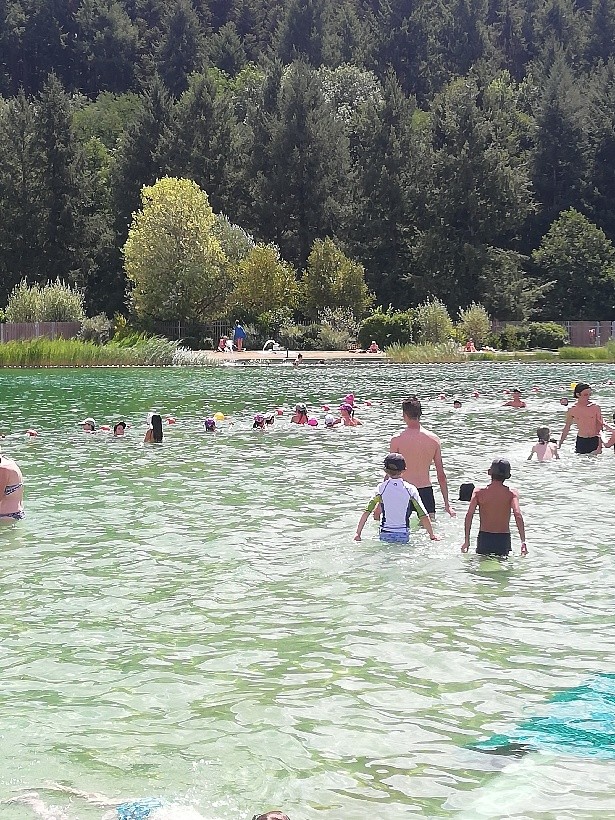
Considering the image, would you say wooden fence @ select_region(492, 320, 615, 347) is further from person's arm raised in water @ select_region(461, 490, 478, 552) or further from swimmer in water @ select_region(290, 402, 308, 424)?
person's arm raised in water @ select_region(461, 490, 478, 552)

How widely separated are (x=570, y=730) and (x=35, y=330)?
5698cm

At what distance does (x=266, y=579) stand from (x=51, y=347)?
139 ft

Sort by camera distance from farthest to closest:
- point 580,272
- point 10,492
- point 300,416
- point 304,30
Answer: point 304,30, point 580,272, point 300,416, point 10,492

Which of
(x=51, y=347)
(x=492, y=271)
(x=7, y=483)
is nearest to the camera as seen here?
(x=7, y=483)

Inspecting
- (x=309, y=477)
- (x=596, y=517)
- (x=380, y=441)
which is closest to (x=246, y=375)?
(x=380, y=441)

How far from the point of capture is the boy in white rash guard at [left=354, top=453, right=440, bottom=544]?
12.4m

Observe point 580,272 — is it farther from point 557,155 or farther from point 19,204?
point 19,204

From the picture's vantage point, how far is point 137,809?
6.23 meters

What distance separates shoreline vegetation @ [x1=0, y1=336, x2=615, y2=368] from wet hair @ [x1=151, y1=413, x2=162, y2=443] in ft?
97.0

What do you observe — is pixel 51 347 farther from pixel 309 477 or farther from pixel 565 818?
pixel 565 818

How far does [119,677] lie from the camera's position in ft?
28.1

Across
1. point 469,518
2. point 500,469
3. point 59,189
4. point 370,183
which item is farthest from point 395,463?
point 59,189

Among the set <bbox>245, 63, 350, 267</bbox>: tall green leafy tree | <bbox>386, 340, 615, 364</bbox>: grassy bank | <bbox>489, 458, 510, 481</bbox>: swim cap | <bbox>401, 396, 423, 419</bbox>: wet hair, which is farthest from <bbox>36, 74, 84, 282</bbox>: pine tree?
<bbox>489, 458, 510, 481</bbox>: swim cap

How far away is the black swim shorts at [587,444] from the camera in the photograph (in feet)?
67.9
